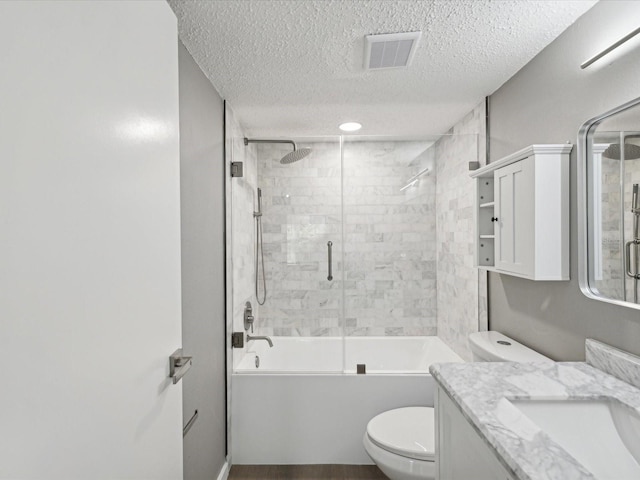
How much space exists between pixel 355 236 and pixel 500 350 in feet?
3.67

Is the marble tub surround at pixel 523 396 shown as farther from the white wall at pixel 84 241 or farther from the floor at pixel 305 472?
the floor at pixel 305 472

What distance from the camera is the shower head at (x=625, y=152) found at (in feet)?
3.95

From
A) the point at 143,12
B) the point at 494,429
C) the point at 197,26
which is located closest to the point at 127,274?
the point at 143,12

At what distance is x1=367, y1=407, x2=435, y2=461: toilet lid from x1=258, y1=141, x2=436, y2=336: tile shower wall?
61 centimetres

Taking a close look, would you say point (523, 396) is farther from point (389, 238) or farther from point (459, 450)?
point (389, 238)

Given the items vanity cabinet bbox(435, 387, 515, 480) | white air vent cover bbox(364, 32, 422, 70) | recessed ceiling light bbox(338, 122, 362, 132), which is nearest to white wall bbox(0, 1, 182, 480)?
vanity cabinet bbox(435, 387, 515, 480)

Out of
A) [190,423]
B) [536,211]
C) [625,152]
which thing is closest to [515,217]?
[536,211]

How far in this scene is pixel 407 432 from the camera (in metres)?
1.91

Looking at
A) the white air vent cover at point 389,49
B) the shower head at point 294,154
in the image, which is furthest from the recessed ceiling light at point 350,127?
the white air vent cover at point 389,49

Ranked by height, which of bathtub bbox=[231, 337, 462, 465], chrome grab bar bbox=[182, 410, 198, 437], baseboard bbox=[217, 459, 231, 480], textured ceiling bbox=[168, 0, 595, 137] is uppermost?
textured ceiling bbox=[168, 0, 595, 137]

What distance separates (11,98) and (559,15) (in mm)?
1808

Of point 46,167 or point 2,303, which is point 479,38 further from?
point 2,303

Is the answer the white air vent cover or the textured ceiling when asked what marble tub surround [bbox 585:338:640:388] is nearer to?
the textured ceiling

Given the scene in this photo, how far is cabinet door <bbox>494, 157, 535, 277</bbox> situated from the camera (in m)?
1.63
